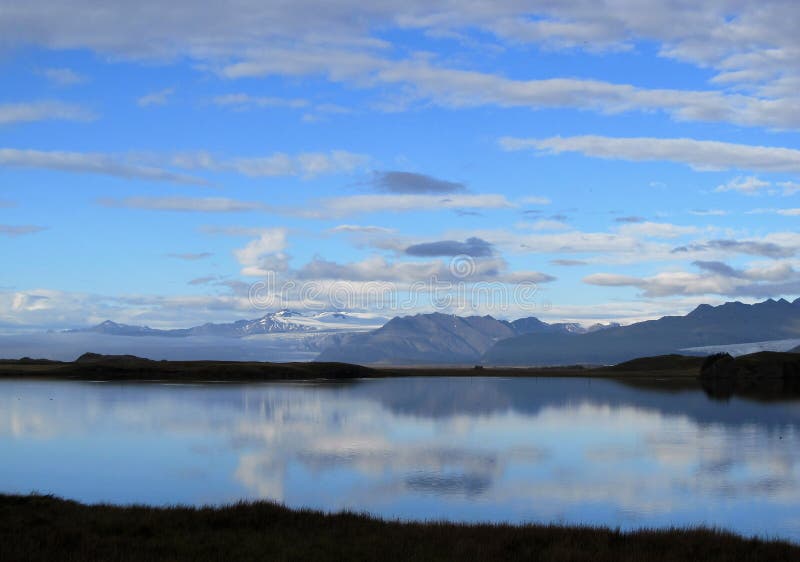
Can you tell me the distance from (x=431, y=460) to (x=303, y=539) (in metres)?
24.5

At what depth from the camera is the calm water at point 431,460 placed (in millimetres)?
34812

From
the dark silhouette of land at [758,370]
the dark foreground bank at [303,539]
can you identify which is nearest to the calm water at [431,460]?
the dark foreground bank at [303,539]

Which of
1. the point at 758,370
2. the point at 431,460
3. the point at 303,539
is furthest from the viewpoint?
the point at 758,370

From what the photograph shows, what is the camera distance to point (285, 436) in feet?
200

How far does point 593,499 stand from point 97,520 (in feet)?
69.0

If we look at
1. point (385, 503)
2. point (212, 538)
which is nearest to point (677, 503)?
point (385, 503)

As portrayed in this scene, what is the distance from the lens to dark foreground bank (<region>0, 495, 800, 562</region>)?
22000 millimetres

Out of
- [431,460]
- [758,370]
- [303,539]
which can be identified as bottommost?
[431,460]

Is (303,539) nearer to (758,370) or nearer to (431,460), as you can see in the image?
(431,460)

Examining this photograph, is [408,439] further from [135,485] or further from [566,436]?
[135,485]

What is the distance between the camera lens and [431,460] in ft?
157

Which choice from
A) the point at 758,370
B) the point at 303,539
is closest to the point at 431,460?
the point at 303,539

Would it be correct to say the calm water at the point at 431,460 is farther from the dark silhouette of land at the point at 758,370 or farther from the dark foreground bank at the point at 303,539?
the dark silhouette of land at the point at 758,370

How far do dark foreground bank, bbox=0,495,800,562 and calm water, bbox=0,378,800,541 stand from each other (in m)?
6.08
